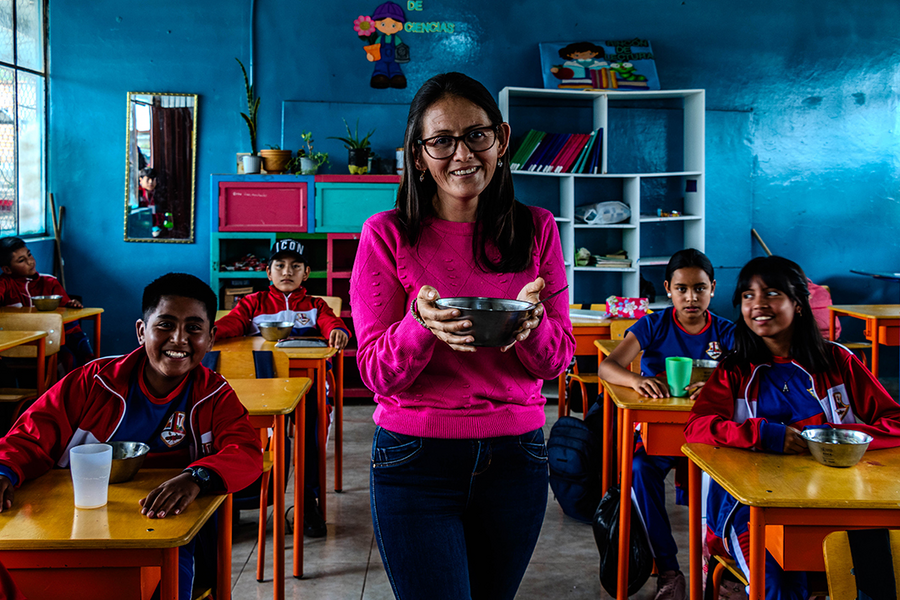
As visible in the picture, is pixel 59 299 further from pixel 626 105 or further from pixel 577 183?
pixel 626 105

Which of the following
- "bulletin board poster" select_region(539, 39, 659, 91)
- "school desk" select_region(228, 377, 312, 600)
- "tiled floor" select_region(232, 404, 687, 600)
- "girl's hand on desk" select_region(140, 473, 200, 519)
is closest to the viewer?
"girl's hand on desk" select_region(140, 473, 200, 519)

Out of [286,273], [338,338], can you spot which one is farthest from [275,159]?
[338,338]

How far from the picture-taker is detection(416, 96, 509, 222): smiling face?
46.1 inches

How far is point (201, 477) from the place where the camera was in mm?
1523

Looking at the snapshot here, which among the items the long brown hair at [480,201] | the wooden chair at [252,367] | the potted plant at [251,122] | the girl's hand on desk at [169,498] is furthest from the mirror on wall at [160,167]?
the long brown hair at [480,201]

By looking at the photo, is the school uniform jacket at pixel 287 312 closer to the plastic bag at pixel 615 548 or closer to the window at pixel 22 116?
the plastic bag at pixel 615 548

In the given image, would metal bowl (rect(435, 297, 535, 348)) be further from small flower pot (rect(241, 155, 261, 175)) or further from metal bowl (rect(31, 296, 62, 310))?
small flower pot (rect(241, 155, 261, 175))

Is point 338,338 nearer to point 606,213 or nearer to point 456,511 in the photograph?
point 456,511

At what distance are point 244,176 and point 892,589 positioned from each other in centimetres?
510

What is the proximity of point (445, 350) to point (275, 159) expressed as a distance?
15.9 ft

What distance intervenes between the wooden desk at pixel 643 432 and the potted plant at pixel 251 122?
4.04 metres

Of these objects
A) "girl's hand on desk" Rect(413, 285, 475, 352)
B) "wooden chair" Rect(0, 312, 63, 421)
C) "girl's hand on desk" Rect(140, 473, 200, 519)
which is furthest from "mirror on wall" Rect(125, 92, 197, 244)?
"girl's hand on desk" Rect(413, 285, 475, 352)

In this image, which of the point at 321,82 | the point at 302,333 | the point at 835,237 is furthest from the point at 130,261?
the point at 835,237

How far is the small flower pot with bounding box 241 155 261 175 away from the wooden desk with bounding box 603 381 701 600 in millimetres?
4022
